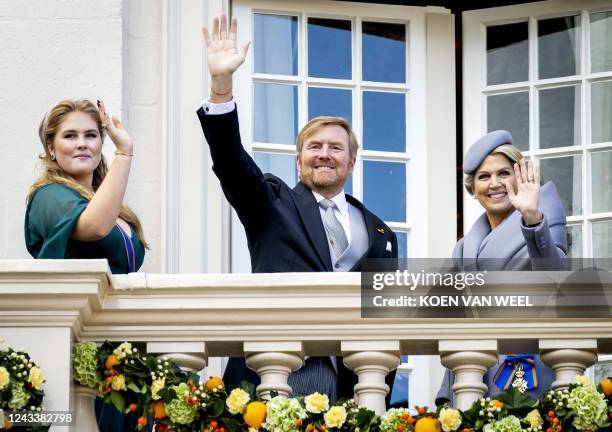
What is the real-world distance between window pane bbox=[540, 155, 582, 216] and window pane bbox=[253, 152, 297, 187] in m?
1.14

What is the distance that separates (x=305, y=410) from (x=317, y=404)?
49 millimetres

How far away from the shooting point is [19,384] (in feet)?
22.8

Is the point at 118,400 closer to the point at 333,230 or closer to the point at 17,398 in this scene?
the point at 17,398

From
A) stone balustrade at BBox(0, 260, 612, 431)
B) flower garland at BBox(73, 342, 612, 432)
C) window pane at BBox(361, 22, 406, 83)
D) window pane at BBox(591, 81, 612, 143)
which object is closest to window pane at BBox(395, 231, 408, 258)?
window pane at BBox(361, 22, 406, 83)

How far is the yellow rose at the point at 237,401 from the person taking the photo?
706cm

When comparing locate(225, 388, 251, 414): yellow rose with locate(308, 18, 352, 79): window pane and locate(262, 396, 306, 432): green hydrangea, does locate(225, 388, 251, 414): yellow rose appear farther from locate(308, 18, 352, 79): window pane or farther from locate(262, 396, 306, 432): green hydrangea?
locate(308, 18, 352, 79): window pane

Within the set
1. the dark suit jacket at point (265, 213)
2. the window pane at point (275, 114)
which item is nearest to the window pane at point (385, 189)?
the window pane at point (275, 114)

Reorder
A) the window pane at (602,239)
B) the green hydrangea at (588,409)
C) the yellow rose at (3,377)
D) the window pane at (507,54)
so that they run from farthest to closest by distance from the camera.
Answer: the window pane at (507,54), the window pane at (602,239), the green hydrangea at (588,409), the yellow rose at (3,377)

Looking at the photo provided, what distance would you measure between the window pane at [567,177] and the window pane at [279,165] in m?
1.14

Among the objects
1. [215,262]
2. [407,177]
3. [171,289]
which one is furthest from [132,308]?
[407,177]

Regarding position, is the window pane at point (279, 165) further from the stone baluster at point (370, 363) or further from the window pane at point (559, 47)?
the stone baluster at point (370, 363)

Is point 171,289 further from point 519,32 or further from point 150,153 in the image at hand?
point 519,32

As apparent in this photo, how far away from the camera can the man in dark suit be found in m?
7.91

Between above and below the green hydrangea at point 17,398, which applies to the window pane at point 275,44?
above
